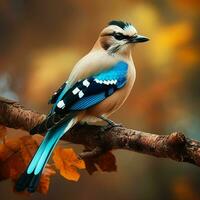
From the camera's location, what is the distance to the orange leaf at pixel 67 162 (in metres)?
1.25

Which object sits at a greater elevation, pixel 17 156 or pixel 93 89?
pixel 93 89

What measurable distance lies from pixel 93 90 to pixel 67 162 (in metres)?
0.19

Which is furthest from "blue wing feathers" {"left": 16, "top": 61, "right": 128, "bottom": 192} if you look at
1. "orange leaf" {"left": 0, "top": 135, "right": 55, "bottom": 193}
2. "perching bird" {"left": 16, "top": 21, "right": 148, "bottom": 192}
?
"orange leaf" {"left": 0, "top": 135, "right": 55, "bottom": 193}

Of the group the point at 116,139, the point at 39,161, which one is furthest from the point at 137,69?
the point at 39,161

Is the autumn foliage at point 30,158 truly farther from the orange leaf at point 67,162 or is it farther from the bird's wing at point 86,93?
the bird's wing at point 86,93

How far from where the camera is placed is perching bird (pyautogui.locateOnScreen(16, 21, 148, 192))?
43.4 inches

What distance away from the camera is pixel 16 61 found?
1412 mm

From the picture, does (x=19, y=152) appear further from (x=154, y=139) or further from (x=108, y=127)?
(x=154, y=139)

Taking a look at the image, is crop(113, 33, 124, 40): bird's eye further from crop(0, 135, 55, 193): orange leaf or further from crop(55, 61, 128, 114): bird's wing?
crop(0, 135, 55, 193): orange leaf

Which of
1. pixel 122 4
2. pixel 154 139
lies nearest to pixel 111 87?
pixel 154 139

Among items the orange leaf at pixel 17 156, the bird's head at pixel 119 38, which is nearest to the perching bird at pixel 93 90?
the bird's head at pixel 119 38

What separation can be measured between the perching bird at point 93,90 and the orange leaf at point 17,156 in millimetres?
121

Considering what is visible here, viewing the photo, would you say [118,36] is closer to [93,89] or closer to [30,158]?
[93,89]

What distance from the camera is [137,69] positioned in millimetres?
1369
